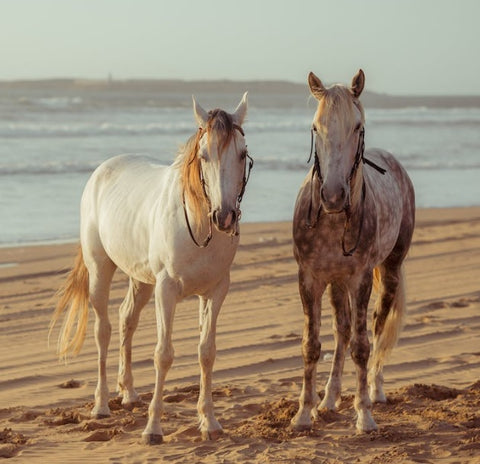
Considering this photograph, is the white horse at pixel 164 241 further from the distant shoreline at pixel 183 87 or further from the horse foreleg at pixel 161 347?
the distant shoreline at pixel 183 87

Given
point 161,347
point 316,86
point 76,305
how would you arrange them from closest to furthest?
point 316,86
point 161,347
point 76,305

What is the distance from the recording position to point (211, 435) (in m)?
5.40

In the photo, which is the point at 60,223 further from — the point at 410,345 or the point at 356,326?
the point at 356,326

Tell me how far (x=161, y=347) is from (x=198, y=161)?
1.11 metres

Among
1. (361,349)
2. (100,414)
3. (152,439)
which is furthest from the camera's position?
(100,414)

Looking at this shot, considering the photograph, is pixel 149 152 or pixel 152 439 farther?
pixel 149 152

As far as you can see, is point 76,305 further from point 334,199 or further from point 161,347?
point 334,199

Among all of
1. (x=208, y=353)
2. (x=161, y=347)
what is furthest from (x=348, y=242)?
(x=161, y=347)

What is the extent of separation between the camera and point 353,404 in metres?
6.01

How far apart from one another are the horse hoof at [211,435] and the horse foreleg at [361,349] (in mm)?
823

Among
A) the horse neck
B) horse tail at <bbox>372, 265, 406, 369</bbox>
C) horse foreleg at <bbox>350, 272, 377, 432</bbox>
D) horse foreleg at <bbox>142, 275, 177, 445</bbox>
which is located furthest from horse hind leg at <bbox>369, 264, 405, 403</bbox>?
horse foreleg at <bbox>142, 275, 177, 445</bbox>

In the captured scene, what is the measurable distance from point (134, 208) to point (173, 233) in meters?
0.66

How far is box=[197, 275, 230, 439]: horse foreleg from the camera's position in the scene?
5469mm

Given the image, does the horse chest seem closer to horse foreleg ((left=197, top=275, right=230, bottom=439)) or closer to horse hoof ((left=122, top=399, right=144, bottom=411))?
horse foreleg ((left=197, top=275, right=230, bottom=439))
